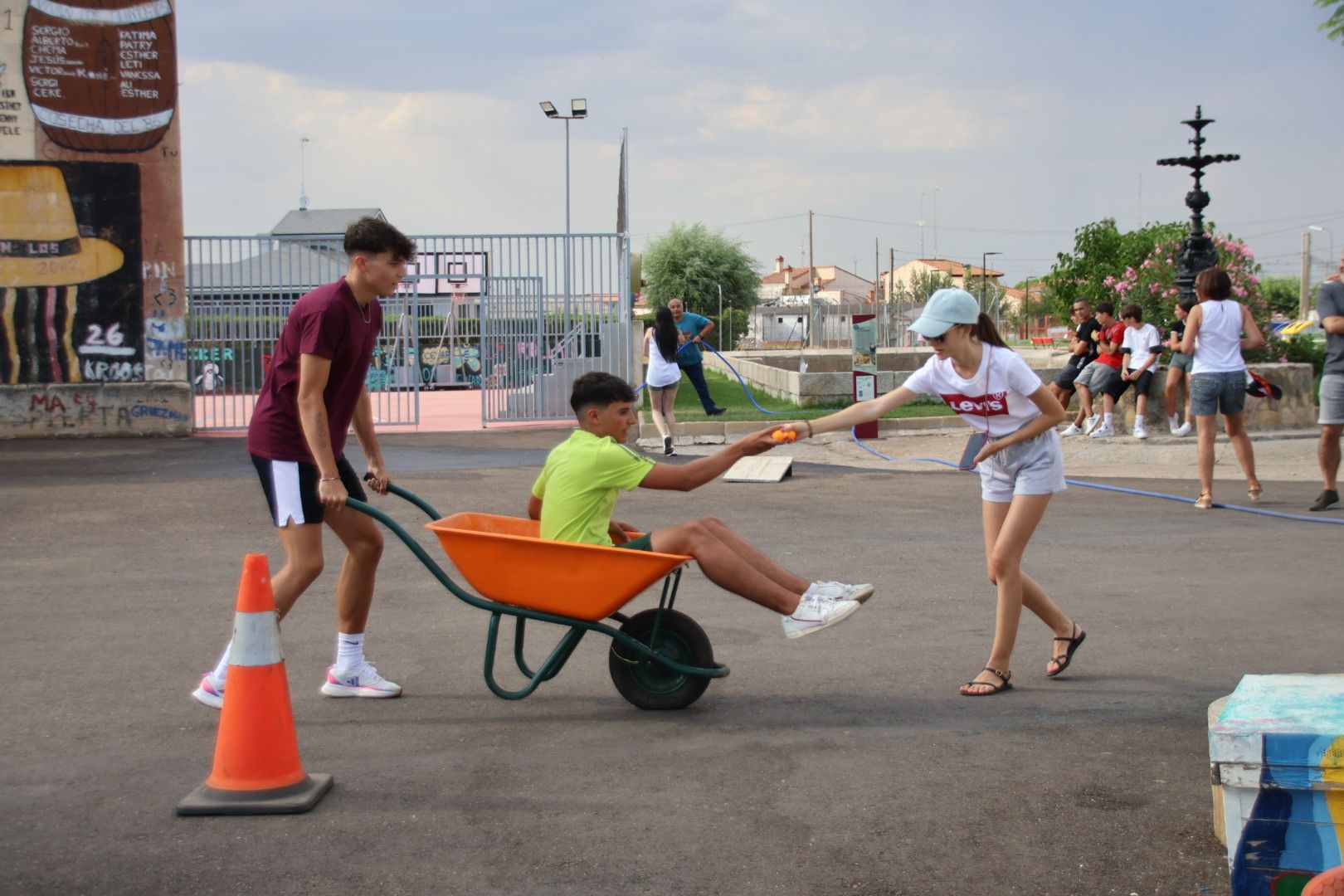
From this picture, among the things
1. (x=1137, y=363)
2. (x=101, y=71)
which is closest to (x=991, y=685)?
(x=1137, y=363)

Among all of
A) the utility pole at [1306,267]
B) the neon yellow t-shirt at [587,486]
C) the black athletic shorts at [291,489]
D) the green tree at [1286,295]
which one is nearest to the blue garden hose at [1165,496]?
the neon yellow t-shirt at [587,486]

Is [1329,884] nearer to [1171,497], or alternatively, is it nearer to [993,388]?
[993,388]

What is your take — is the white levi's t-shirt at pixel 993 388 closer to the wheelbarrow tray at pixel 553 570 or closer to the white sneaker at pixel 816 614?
the white sneaker at pixel 816 614

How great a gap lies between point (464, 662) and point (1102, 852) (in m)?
3.08

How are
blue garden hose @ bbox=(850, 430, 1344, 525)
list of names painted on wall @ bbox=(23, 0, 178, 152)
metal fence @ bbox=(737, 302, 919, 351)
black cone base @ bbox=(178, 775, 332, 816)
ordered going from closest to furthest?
black cone base @ bbox=(178, 775, 332, 816) → blue garden hose @ bbox=(850, 430, 1344, 525) → list of names painted on wall @ bbox=(23, 0, 178, 152) → metal fence @ bbox=(737, 302, 919, 351)

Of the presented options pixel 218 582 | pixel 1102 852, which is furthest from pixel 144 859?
pixel 218 582

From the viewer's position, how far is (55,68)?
50.7 feet

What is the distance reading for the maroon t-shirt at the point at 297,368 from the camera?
4.90 metres

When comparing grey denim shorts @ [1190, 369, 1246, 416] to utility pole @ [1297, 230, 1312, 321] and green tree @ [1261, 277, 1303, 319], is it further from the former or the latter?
utility pole @ [1297, 230, 1312, 321]

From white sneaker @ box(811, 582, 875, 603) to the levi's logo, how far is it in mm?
874

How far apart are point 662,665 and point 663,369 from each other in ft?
31.4

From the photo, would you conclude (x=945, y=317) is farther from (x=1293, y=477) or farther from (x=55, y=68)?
(x=55, y=68)

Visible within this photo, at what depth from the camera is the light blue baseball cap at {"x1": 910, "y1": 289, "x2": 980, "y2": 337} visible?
5.08 m

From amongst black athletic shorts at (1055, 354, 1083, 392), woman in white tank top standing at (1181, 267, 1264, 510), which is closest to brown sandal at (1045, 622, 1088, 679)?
woman in white tank top standing at (1181, 267, 1264, 510)
